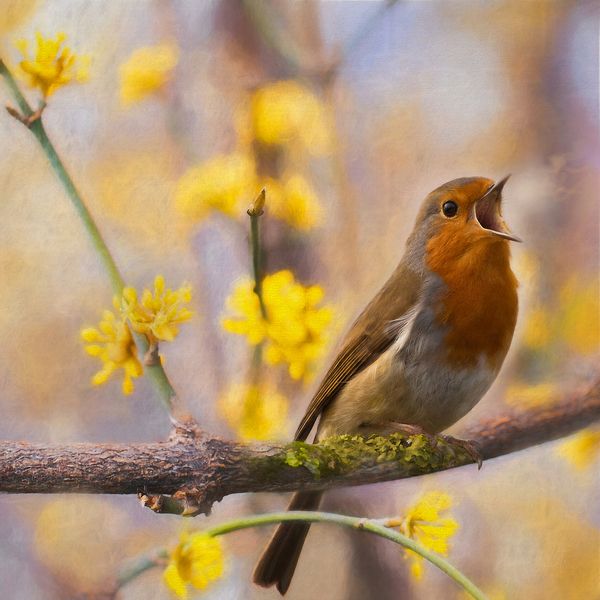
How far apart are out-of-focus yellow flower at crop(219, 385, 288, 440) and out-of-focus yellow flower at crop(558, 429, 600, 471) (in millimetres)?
642

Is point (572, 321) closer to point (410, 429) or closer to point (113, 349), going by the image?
point (410, 429)

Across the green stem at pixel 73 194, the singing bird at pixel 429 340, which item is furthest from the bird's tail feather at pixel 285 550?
the green stem at pixel 73 194

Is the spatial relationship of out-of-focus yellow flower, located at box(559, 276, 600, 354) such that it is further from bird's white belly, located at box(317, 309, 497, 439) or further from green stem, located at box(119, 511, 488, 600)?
green stem, located at box(119, 511, 488, 600)

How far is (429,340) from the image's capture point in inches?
52.9

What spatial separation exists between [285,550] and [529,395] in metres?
0.64

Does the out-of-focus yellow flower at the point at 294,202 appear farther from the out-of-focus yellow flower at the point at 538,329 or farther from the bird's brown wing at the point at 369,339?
the out-of-focus yellow flower at the point at 538,329

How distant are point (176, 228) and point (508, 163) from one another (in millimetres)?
767

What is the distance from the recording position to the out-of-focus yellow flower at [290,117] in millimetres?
1473

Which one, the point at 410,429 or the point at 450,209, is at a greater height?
the point at 450,209

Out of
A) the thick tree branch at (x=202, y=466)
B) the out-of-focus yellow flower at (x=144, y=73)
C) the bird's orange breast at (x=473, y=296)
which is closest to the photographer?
the thick tree branch at (x=202, y=466)

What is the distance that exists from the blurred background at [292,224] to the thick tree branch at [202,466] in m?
0.07

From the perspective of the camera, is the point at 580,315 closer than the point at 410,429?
No

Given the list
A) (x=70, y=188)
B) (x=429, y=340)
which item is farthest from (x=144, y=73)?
(x=429, y=340)

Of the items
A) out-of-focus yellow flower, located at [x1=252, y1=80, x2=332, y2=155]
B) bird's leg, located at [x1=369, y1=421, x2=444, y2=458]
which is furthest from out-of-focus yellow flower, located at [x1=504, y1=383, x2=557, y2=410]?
out-of-focus yellow flower, located at [x1=252, y1=80, x2=332, y2=155]
